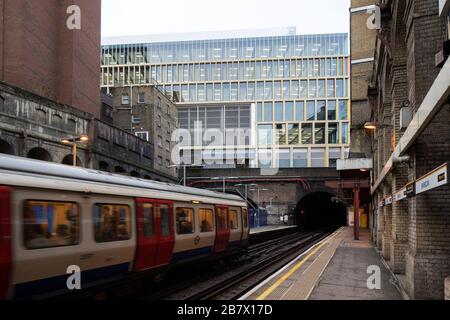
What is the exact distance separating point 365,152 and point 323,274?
26527 mm

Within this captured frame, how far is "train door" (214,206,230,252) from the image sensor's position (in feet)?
50.8

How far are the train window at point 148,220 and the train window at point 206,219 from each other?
3.11 metres

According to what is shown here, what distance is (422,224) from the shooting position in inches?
391

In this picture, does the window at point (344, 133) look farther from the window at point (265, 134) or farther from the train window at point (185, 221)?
the train window at point (185, 221)

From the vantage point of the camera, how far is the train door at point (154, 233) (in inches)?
414

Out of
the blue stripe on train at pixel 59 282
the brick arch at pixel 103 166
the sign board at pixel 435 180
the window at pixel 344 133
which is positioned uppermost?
the window at pixel 344 133

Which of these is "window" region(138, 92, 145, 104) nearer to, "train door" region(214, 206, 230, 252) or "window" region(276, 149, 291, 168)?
"window" region(276, 149, 291, 168)

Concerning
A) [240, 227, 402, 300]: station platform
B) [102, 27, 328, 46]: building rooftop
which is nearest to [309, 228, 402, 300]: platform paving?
[240, 227, 402, 300]: station platform

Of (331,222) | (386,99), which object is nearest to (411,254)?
(386,99)

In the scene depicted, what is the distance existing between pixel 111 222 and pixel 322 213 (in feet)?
237

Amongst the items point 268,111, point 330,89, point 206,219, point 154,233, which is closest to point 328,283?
point 206,219

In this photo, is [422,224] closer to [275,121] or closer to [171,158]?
[171,158]

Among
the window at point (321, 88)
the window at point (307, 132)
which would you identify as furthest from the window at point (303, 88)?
the window at point (307, 132)

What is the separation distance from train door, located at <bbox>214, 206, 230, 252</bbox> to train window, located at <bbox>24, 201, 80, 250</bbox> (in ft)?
24.7
